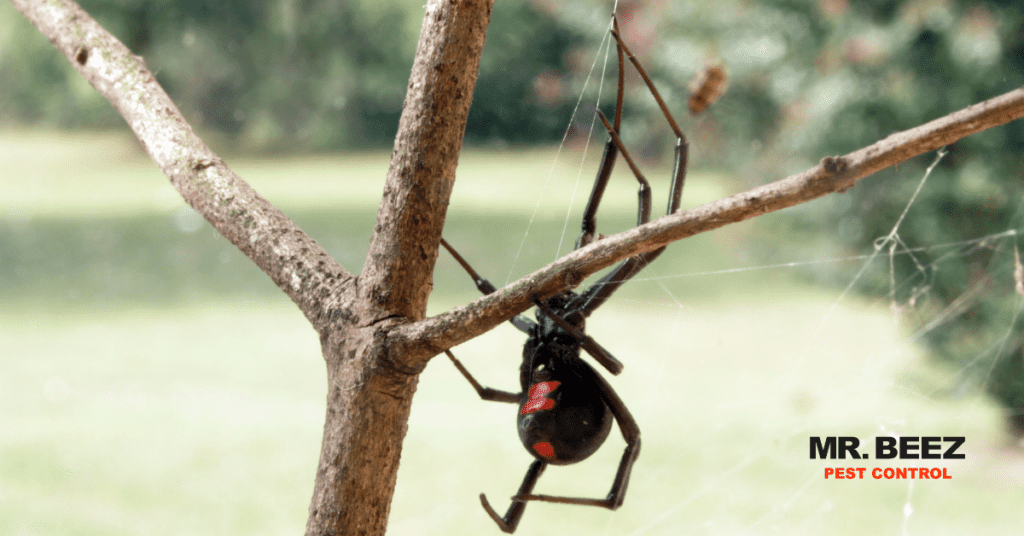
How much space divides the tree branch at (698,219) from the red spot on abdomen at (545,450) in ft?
0.49

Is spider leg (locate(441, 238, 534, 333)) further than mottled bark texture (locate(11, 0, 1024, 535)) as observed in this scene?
Yes

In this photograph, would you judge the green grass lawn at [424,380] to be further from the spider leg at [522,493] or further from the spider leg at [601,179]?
the spider leg at [522,493]

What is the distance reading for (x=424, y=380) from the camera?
1.23m

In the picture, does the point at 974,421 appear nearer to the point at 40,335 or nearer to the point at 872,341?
the point at 872,341

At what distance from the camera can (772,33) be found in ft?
3.77

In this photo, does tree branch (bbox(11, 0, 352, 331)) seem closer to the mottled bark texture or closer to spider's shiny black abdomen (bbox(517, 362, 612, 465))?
the mottled bark texture

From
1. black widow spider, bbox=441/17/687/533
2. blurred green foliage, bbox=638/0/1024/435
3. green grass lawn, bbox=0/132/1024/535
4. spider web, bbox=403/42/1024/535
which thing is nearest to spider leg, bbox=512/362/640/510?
black widow spider, bbox=441/17/687/533

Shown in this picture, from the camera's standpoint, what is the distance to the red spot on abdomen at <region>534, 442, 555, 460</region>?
45 cm

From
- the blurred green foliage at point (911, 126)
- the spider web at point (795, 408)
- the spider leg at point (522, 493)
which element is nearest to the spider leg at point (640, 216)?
the spider leg at point (522, 493)

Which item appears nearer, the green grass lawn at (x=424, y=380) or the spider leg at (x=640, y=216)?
the spider leg at (x=640, y=216)

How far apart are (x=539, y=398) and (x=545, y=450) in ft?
0.10

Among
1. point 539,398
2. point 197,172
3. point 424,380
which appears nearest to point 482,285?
point 539,398

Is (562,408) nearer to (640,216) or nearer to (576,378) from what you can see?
(576,378)

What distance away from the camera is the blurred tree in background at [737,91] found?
3.15ft
